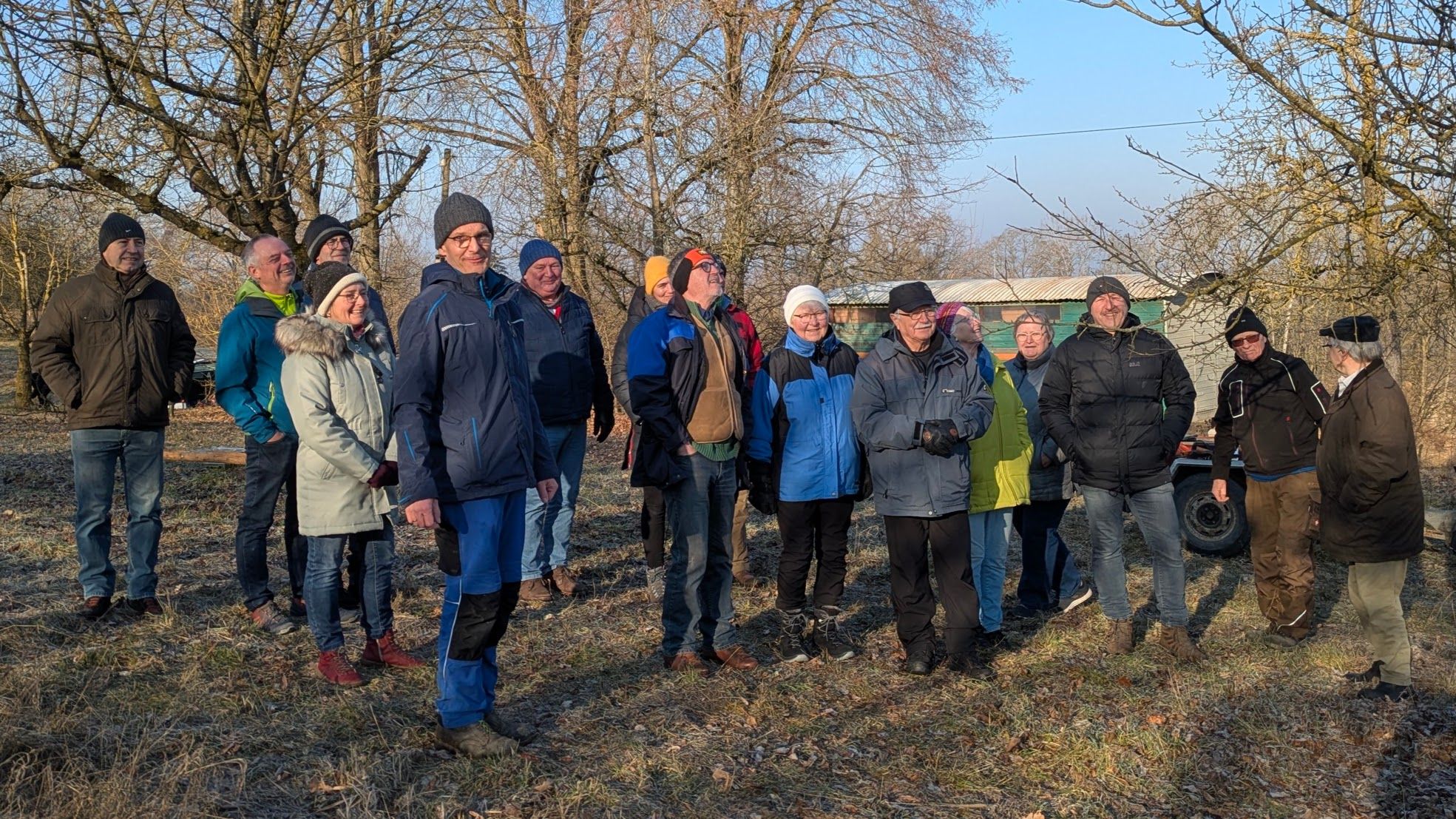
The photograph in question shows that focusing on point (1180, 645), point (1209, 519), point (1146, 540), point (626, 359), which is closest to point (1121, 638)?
point (1180, 645)

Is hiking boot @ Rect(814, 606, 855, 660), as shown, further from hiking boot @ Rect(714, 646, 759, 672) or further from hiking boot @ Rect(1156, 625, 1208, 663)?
hiking boot @ Rect(1156, 625, 1208, 663)

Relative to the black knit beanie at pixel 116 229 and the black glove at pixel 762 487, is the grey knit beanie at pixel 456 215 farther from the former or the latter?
the black knit beanie at pixel 116 229

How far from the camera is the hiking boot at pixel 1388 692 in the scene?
518cm

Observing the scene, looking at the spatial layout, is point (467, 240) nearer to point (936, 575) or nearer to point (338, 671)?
point (338, 671)

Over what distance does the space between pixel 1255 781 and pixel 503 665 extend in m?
3.27

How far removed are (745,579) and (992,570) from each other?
5.57 ft

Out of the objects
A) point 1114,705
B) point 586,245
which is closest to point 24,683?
point 1114,705

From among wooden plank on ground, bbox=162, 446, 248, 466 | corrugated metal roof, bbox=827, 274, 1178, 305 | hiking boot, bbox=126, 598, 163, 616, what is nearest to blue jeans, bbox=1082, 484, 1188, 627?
hiking boot, bbox=126, 598, 163, 616

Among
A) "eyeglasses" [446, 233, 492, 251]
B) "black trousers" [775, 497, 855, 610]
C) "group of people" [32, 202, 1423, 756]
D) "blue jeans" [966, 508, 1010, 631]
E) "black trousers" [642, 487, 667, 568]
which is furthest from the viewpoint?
"black trousers" [642, 487, 667, 568]

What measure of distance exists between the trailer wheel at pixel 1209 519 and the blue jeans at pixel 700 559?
464cm

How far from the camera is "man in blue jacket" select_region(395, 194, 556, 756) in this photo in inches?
152

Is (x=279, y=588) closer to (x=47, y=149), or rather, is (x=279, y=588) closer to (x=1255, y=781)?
(x=47, y=149)

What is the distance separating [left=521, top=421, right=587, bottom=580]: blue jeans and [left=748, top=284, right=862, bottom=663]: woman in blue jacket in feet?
4.71

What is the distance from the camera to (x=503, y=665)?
17.2ft
